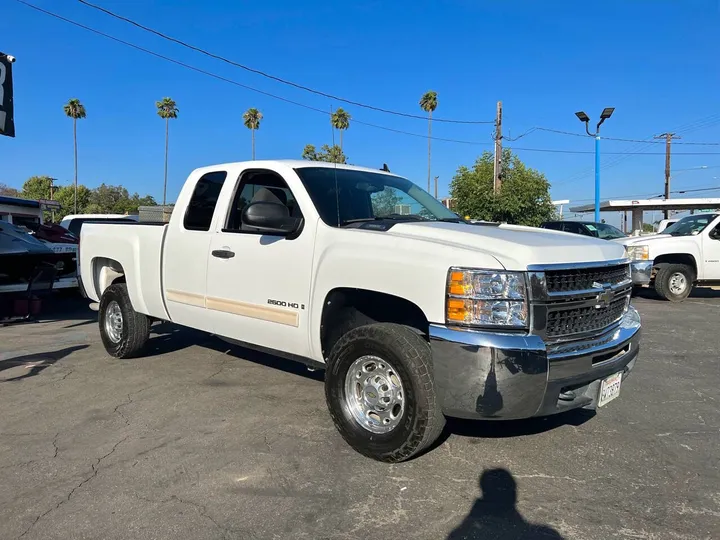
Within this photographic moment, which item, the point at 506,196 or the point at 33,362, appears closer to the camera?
the point at 33,362

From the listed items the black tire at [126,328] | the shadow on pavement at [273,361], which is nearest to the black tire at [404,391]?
the shadow on pavement at [273,361]

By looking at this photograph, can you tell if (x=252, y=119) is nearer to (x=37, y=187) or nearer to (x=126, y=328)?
(x=37, y=187)

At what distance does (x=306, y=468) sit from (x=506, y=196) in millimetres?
25399

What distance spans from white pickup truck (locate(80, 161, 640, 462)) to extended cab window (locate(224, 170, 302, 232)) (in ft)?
0.04

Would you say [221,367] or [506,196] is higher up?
[506,196]

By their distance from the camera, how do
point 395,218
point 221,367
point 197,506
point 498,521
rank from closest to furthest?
point 498,521 < point 197,506 < point 395,218 < point 221,367

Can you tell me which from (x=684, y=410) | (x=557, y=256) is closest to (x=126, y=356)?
(x=557, y=256)

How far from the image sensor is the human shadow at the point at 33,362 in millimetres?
5734

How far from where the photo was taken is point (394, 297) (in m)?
3.53

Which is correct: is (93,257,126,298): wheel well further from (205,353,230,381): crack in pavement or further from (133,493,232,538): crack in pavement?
(133,493,232,538): crack in pavement

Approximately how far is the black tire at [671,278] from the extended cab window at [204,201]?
32.3 ft

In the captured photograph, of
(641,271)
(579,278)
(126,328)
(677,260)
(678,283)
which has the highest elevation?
(579,278)

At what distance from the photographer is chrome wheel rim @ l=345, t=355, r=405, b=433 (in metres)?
3.47

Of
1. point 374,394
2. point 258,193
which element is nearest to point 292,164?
point 258,193
